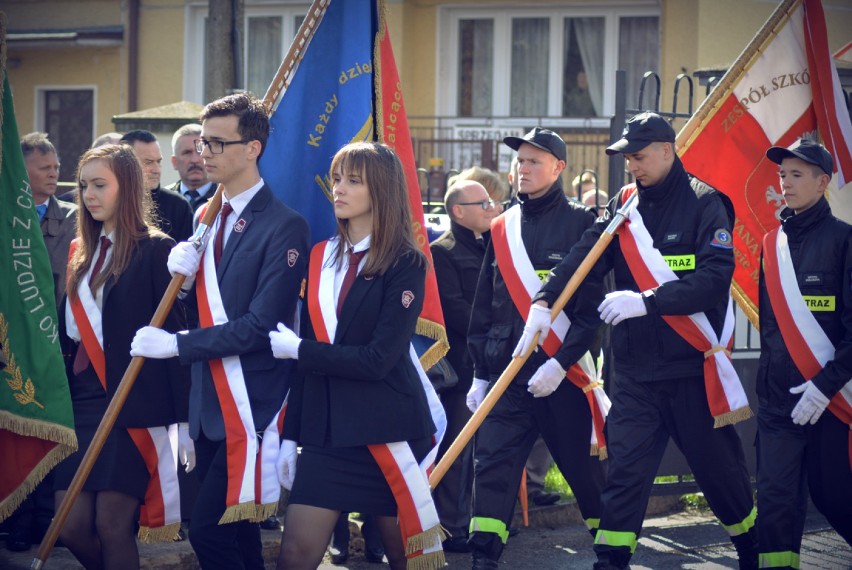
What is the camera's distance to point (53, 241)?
6.86 m

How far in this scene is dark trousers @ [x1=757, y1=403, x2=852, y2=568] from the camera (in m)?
5.57

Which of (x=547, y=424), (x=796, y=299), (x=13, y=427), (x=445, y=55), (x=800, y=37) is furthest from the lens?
(x=445, y=55)

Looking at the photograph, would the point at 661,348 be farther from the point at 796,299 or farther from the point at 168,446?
the point at 168,446

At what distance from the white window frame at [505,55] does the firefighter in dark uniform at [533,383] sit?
1177 centimetres

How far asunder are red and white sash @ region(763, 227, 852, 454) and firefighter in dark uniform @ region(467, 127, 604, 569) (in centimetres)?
87

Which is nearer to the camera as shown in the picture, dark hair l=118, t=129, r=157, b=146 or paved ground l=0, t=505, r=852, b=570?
paved ground l=0, t=505, r=852, b=570

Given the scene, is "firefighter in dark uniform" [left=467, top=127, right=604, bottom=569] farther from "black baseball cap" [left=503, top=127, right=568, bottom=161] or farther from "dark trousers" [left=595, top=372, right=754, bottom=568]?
"dark trousers" [left=595, top=372, right=754, bottom=568]

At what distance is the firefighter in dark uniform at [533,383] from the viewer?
5.94 metres

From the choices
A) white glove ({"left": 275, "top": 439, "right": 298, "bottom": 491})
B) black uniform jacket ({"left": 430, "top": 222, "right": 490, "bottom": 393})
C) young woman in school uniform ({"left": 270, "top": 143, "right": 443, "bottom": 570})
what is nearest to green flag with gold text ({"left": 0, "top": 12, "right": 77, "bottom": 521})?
white glove ({"left": 275, "top": 439, "right": 298, "bottom": 491})

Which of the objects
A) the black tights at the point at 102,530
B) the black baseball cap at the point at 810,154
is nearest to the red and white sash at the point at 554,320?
the black baseball cap at the point at 810,154

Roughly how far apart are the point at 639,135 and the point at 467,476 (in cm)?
225

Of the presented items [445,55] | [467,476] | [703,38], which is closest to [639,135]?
[467,476]

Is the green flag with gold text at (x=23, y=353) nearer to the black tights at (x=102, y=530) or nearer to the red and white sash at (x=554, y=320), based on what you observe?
the black tights at (x=102, y=530)

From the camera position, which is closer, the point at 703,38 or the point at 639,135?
the point at 639,135
